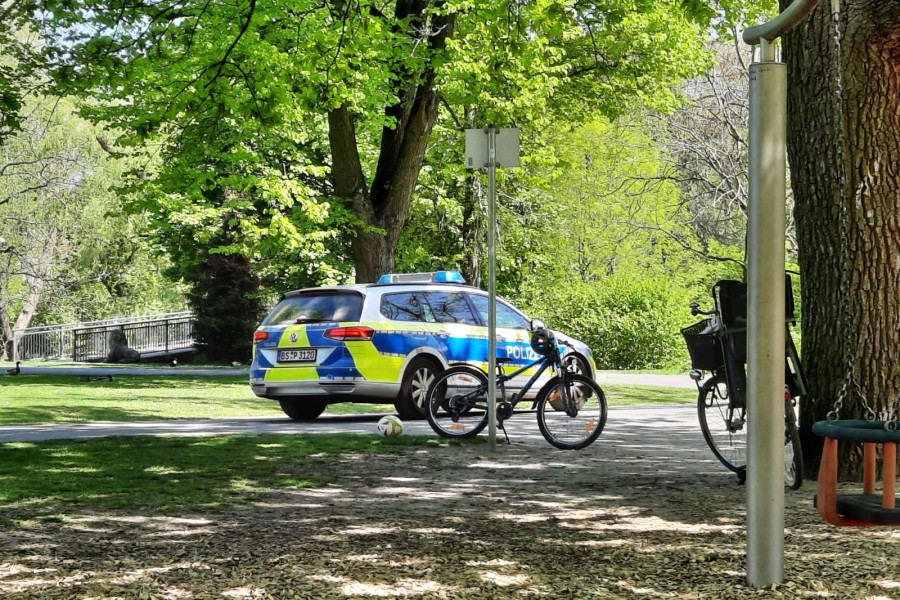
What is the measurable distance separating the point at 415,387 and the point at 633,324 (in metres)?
19.6

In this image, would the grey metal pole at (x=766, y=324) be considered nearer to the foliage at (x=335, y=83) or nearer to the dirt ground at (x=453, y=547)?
the dirt ground at (x=453, y=547)

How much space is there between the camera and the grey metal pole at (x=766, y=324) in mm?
5367

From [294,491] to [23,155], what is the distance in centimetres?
3949

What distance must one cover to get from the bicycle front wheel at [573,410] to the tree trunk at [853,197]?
12.0 feet

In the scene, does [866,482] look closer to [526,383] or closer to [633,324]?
[526,383]

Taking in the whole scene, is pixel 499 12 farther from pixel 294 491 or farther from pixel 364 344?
pixel 294 491

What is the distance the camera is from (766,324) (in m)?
5.38

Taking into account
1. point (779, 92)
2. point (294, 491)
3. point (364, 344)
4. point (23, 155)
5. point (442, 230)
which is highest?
point (23, 155)

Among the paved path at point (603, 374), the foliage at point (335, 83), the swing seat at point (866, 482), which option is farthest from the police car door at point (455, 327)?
the swing seat at point (866, 482)

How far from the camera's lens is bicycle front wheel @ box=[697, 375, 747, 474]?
942 centimetres

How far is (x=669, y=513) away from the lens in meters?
7.61

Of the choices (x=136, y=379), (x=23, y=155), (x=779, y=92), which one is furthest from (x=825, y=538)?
(x=23, y=155)

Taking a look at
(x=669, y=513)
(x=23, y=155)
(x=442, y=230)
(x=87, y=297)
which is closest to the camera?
(x=669, y=513)

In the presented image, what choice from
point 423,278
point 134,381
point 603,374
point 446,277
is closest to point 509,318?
point 446,277
